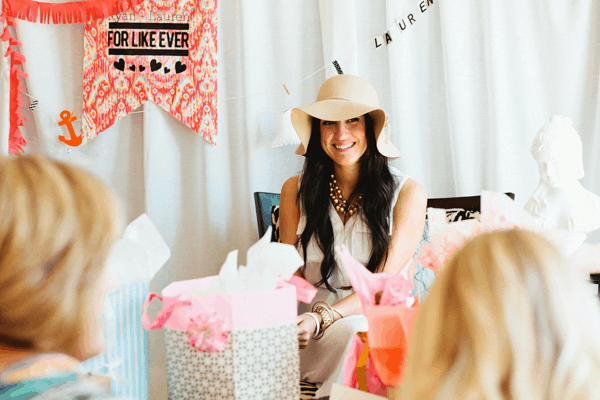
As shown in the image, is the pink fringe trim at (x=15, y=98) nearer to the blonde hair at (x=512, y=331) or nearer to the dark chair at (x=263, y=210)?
the dark chair at (x=263, y=210)

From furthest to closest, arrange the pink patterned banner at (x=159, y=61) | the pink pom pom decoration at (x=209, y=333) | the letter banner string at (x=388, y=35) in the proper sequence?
the pink patterned banner at (x=159, y=61), the letter banner string at (x=388, y=35), the pink pom pom decoration at (x=209, y=333)

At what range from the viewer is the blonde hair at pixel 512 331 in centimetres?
42

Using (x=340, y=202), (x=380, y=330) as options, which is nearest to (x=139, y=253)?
(x=380, y=330)

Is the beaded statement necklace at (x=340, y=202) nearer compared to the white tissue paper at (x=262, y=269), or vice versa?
the white tissue paper at (x=262, y=269)

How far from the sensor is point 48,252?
508 mm

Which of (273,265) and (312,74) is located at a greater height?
(312,74)

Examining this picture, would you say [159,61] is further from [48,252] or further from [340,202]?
[48,252]

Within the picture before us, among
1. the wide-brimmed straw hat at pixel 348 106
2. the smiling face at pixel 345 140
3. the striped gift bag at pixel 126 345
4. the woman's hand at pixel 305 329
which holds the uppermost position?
the wide-brimmed straw hat at pixel 348 106

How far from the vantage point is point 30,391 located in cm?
56

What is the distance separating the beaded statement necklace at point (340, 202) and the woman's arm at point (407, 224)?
13 centimetres

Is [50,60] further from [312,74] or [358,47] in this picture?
[358,47]

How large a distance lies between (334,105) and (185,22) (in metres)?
1.05

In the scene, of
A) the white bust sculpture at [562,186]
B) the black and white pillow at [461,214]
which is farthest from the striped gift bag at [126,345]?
→ the black and white pillow at [461,214]

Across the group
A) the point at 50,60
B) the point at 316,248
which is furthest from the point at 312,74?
the point at 50,60
